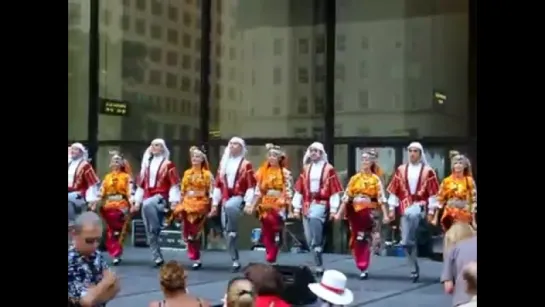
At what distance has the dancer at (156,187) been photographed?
8.61m

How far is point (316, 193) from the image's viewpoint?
7949 millimetres

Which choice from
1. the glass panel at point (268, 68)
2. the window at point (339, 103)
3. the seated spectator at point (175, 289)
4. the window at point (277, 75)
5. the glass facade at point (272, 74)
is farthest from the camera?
the window at point (277, 75)

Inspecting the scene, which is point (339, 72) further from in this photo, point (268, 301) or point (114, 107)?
point (268, 301)

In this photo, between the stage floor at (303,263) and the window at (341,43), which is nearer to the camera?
the stage floor at (303,263)

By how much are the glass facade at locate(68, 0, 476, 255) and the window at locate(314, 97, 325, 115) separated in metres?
0.01

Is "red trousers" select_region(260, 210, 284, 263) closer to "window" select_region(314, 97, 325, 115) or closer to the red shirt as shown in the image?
"window" select_region(314, 97, 325, 115)

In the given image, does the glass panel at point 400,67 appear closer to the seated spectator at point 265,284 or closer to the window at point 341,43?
the window at point 341,43

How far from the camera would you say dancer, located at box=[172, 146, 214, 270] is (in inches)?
333

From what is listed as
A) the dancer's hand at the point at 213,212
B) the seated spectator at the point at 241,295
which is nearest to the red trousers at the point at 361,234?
the dancer's hand at the point at 213,212

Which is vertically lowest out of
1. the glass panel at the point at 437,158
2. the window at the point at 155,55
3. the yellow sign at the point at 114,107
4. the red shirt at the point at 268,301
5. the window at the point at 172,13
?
the red shirt at the point at 268,301

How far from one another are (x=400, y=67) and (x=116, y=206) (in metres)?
3.83

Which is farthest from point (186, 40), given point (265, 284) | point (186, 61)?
point (265, 284)

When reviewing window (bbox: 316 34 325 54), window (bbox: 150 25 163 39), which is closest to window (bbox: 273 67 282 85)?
window (bbox: 316 34 325 54)
